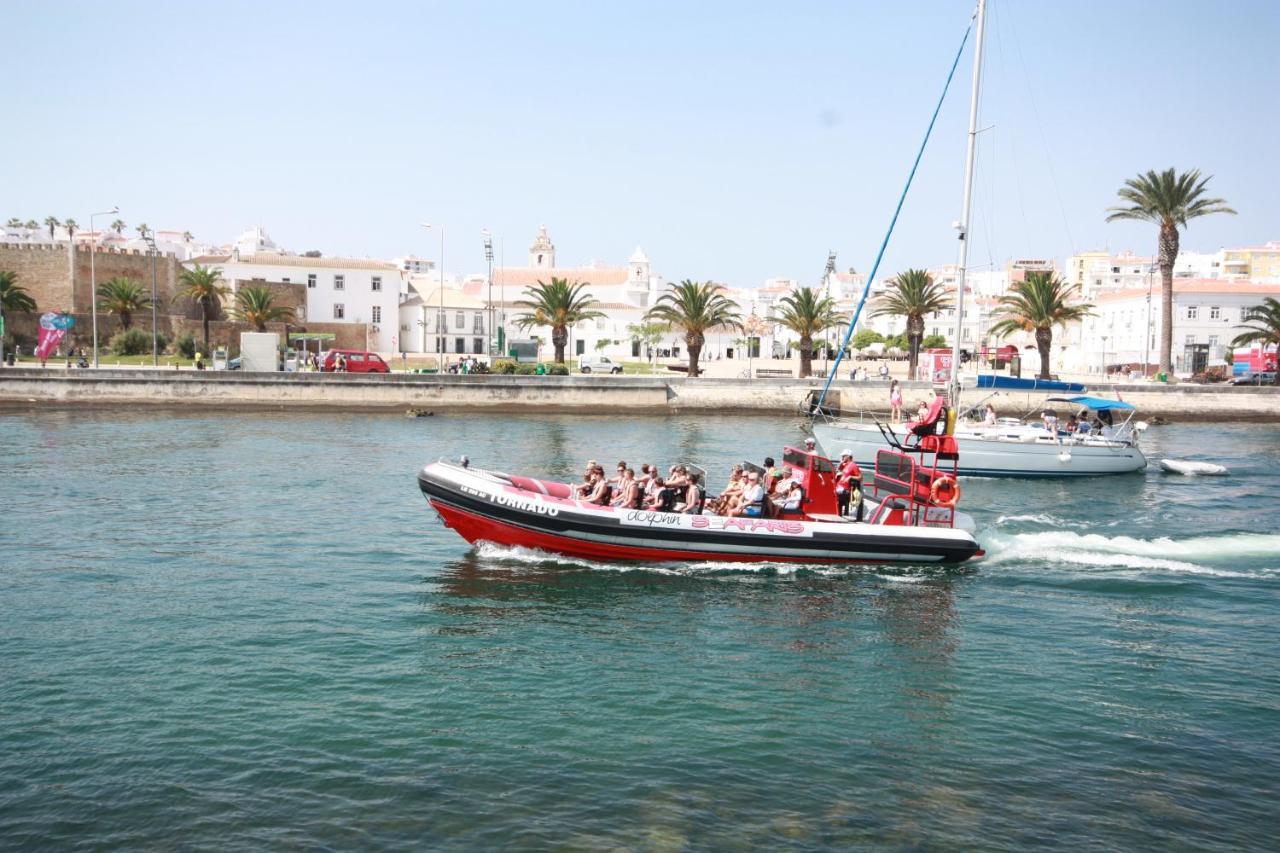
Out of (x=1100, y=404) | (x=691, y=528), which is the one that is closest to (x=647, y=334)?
(x=1100, y=404)

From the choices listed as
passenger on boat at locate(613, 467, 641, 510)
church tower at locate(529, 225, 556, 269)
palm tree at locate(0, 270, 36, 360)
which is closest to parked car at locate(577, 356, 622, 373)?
palm tree at locate(0, 270, 36, 360)

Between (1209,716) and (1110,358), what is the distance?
84.2 m

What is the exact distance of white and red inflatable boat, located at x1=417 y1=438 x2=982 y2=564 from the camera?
18.6 m

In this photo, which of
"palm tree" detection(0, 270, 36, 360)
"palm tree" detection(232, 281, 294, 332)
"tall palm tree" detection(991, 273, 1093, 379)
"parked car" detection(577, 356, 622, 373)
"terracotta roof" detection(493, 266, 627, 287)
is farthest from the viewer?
"terracotta roof" detection(493, 266, 627, 287)

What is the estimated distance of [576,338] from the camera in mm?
106938

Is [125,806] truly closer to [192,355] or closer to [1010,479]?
[1010,479]

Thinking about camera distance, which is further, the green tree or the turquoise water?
the green tree

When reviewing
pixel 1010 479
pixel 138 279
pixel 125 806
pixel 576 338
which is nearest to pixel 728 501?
pixel 125 806

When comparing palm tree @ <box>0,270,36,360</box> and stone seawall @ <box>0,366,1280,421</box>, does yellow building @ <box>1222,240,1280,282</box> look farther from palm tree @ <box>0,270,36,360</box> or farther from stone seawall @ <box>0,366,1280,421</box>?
palm tree @ <box>0,270,36,360</box>

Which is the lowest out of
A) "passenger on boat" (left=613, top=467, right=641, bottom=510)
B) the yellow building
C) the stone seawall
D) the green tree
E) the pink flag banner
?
"passenger on boat" (left=613, top=467, right=641, bottom=510)

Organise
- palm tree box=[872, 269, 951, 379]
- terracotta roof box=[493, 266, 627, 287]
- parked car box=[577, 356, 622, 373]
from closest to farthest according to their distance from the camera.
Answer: palm tree box=[872, 269, 951, 379]
parked car box=[577, 356, 622, 373]
terracotta roof box=[493, 266, 627, 287]

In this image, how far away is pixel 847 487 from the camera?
19844 mm

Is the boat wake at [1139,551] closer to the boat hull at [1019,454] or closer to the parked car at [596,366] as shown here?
the boat hull at [1019,454]

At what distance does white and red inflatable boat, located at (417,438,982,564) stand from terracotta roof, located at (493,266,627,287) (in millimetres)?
97090
